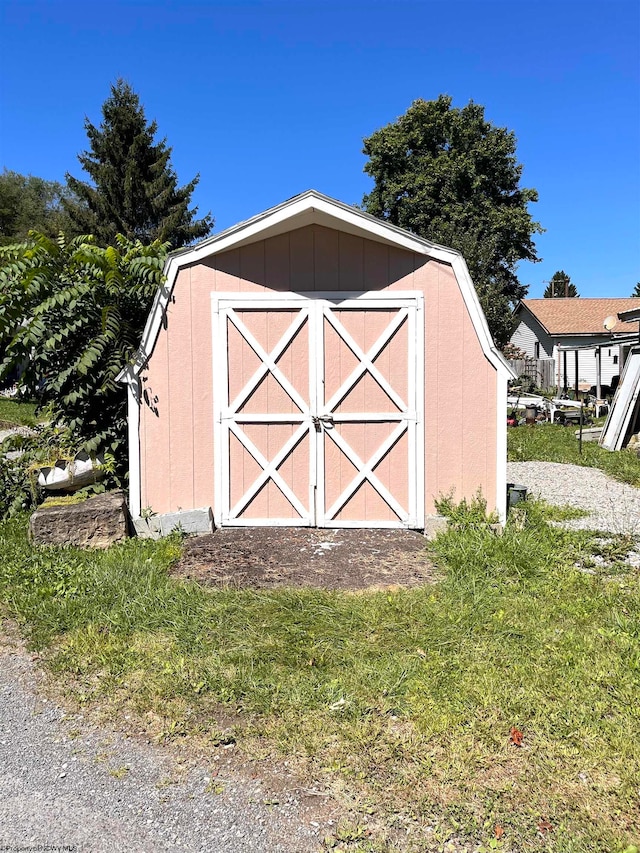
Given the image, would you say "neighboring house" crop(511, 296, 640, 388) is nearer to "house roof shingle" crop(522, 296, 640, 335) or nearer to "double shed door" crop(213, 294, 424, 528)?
Answer: "house roof shingle" crop(522, 296, 640, 335)

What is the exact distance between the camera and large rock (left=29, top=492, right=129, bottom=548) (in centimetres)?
503

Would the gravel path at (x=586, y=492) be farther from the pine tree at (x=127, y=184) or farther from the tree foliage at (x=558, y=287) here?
the tree foliage at (x=558, y=287)

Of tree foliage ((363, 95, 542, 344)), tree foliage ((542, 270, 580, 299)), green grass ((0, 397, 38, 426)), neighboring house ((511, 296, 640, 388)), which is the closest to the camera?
green grass ((0, 397, 38, 426))

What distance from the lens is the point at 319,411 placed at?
17.7 feet

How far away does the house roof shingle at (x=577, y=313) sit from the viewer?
88.0 feet

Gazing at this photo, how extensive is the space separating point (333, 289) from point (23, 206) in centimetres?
3271

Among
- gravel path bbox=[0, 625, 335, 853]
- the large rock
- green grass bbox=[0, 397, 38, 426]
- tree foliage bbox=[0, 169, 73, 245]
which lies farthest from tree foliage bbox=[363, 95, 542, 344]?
gravel path bbox=[0, 625, 335, 853]

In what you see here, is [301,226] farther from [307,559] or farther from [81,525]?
[81,525]

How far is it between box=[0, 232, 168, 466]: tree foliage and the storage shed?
2.01ft

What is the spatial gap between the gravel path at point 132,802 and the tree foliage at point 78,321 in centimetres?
366

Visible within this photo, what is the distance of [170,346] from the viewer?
5.35 m

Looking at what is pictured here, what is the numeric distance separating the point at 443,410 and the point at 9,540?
4206mm

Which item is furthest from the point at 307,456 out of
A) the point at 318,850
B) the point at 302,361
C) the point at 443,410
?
the point at 318,850

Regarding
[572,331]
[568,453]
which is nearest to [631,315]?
[568,453]
